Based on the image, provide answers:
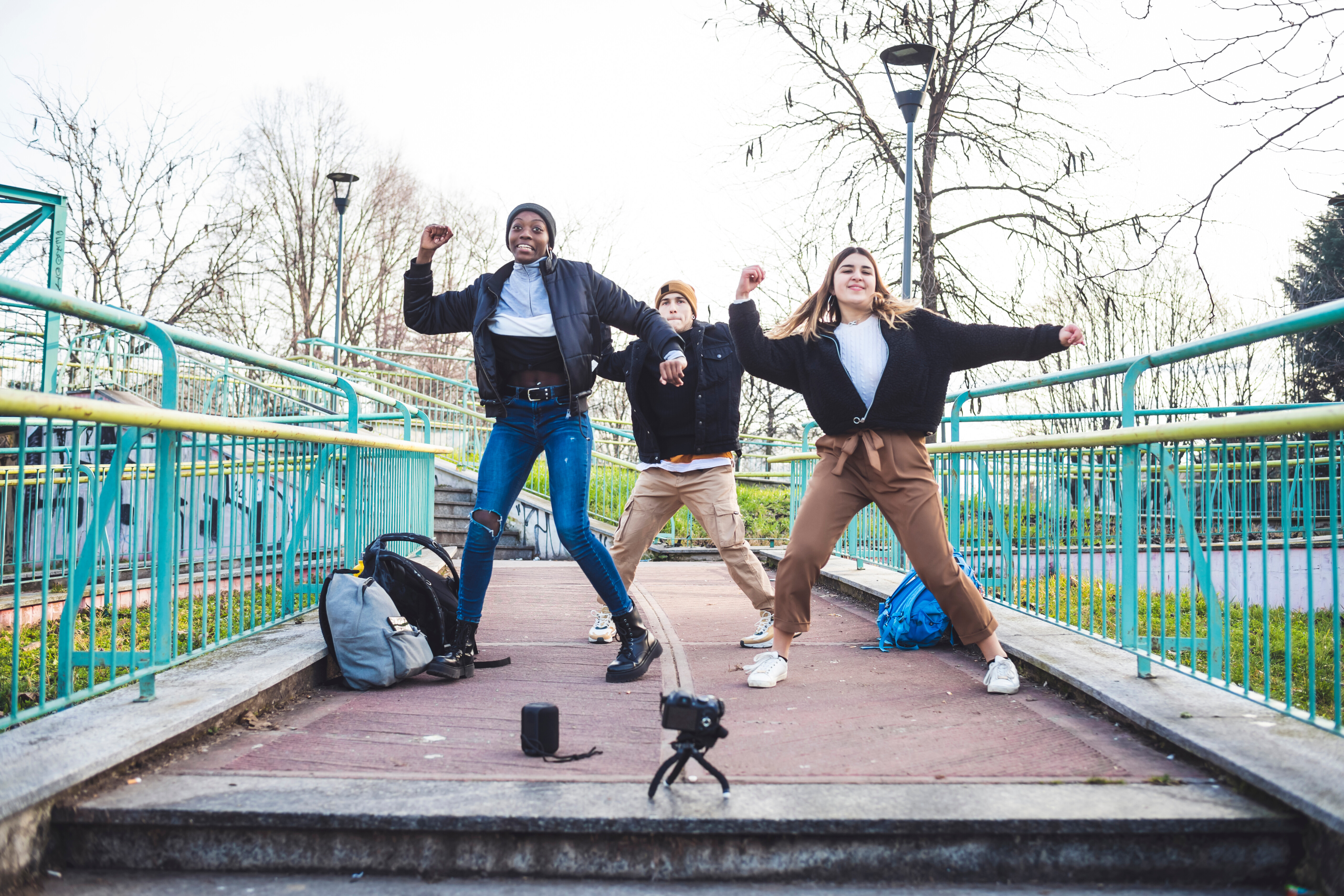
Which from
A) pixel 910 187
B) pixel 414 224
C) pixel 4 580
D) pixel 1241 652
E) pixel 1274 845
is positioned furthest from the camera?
pixel 414 224

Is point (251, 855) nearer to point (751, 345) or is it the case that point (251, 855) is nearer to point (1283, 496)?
point (751, 345)

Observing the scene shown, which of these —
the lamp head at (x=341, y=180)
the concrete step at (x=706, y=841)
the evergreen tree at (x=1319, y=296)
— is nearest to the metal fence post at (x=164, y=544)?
the concrete step at (x=706, y=841)

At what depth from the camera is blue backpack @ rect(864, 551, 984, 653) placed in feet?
16.7

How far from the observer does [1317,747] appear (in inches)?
107

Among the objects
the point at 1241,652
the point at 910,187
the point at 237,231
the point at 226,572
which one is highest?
the point at 237,231

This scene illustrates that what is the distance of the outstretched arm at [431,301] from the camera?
4.24m

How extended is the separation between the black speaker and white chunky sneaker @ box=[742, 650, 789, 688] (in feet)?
4.20

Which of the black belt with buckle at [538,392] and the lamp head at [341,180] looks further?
the lamp head at [341,180]

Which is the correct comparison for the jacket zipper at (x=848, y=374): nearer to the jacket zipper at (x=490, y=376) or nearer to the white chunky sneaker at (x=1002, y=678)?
the white chunky sneaker at (x=1002, y=678)

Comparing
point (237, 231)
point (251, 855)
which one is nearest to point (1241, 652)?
point (251, 855)

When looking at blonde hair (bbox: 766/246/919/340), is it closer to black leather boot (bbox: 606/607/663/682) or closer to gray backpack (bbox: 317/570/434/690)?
black leather boot (bbox: 606/607/663/682)

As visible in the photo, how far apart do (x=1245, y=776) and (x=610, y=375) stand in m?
3.37

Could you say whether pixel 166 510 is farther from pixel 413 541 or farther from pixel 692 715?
pixel 692 715

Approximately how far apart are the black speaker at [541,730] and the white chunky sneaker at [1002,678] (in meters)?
1.90
